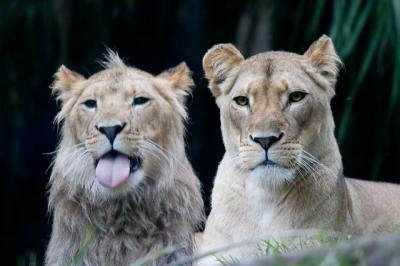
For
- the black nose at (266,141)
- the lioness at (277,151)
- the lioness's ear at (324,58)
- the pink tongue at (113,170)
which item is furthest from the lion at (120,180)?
the lioness's ear at (324,58)

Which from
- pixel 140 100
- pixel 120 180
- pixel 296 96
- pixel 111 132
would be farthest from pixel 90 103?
pixel 296 96

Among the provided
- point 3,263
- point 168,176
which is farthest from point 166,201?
point 3,263

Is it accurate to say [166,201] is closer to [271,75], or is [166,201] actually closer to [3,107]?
[271,75]

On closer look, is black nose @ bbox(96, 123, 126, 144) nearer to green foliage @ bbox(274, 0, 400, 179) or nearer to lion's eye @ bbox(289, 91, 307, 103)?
lion's eye @ bbox(289, 91, 307, 103)

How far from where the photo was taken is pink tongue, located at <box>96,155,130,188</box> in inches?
230

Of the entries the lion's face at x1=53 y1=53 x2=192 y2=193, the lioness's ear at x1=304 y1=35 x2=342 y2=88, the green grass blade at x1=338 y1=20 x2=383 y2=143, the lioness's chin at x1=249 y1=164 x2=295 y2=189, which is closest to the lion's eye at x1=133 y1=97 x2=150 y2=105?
the lion's face at x1=53 y1=53 x2=192 y2=193

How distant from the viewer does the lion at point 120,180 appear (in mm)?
5887

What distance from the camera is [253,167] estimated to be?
5.88 metres

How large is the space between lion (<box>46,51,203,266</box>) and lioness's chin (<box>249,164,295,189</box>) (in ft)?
1.45

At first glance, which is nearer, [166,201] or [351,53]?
[166,201]

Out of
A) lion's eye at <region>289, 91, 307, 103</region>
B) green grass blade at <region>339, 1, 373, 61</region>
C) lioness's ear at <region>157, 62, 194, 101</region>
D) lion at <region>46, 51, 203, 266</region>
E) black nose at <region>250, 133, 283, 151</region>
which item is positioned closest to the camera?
black nose at <region>250, 133, 283, 151</region>

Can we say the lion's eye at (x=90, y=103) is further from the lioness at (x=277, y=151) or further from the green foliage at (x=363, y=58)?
the green foliage at (x=363, y=58)

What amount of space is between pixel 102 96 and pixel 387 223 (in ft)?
5.46

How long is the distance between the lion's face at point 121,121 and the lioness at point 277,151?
0.27m
